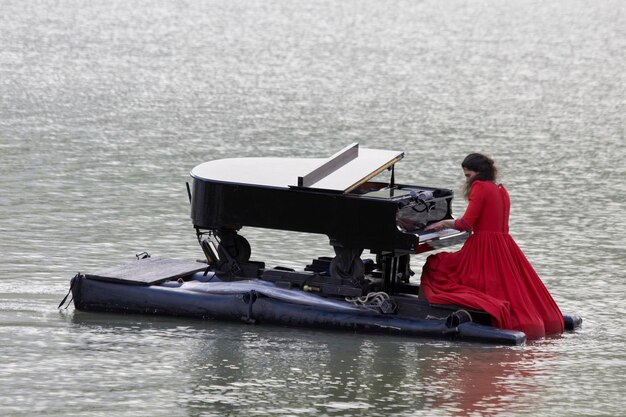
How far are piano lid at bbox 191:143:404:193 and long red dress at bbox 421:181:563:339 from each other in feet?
2.60

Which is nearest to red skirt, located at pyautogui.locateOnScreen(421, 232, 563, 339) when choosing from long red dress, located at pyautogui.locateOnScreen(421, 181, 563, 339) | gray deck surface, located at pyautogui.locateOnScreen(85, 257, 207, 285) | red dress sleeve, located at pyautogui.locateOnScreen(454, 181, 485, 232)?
long red dress, located at pyautogui.locateOnScreen(421, 181, 563, 339)

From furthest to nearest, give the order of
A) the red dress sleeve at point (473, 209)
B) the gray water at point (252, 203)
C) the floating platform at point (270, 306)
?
1. the red dress sleeve at point (473, 209)
2. the floating platform at point (270, 306)
3. the gray water at point (252, 203)

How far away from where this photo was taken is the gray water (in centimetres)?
964

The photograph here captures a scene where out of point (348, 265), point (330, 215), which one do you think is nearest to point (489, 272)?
point (348, 265)

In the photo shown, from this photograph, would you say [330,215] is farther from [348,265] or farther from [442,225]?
[442,225]

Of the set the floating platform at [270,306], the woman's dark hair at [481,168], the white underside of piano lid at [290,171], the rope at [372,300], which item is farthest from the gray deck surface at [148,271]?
the woman's dark hair at [481,168]

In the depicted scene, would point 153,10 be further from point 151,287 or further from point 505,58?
point 151,287

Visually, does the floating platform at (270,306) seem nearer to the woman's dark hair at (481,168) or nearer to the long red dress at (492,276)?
the long red dress at (492,276)

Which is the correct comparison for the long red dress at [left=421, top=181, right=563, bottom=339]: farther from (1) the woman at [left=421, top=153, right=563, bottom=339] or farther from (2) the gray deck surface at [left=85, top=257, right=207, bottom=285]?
(2) the gray deck surface at [left=85, top=257, right=207, bottom=285]

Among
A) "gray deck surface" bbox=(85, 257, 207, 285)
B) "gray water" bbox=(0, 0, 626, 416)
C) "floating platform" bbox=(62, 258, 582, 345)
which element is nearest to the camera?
"gray water" bbox=(0, 0, 626, 416)

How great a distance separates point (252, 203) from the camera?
11023 millimetres

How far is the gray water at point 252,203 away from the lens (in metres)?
9.64

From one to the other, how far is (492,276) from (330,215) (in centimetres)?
119

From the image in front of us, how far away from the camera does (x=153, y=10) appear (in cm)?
6075
